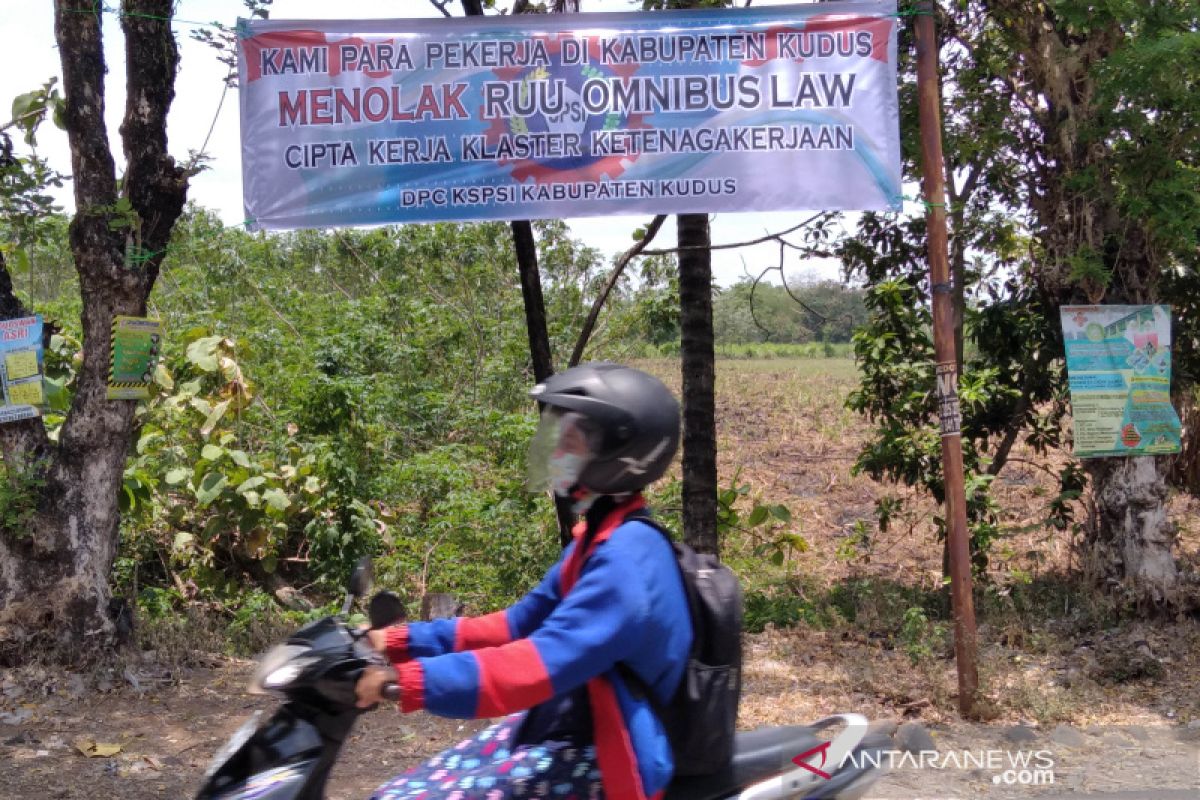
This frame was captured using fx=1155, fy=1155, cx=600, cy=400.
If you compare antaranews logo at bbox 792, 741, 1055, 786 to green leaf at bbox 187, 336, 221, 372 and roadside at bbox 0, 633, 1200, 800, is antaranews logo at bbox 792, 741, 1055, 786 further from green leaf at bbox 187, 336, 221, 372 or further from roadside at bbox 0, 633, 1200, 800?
green leaf at bbox 187, 336, 221, 372

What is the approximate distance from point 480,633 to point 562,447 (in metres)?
0.54

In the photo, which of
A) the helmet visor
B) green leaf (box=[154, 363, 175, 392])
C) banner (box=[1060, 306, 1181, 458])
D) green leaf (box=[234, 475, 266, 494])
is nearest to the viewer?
the helmet visor

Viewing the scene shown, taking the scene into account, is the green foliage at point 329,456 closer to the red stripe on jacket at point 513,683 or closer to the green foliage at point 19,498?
the green foliage at point 19,498

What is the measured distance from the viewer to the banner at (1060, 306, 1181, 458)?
6348 mm

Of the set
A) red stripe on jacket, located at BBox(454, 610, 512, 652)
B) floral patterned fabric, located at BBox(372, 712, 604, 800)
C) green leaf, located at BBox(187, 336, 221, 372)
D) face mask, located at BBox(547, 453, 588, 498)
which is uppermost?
green leaf, located at BBox(187, 336, 221, 372)

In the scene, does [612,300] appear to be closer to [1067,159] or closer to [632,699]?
[1067,159]

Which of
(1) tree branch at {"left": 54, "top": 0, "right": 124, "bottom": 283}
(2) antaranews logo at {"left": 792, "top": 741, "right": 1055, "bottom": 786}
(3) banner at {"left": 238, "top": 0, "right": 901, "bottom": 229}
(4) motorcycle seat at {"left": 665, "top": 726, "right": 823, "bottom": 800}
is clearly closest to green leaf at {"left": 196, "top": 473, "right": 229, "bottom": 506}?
(1) tree branch at {"left": 54, "top": 0, "right": 124, "bottom": 283}

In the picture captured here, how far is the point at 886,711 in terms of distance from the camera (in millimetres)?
5684

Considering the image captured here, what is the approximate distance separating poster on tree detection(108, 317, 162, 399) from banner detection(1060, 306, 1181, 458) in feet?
16.0

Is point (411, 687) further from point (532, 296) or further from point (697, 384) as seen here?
point (697, 384)

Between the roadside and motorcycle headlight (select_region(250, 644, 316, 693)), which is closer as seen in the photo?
motorcycle headlight (select_region(250, 644, 316, 693))

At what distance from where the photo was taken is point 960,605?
5.50 m

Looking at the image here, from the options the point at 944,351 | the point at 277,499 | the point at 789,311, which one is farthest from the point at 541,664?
the point at 789,311

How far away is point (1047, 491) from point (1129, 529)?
4151 millimetres
